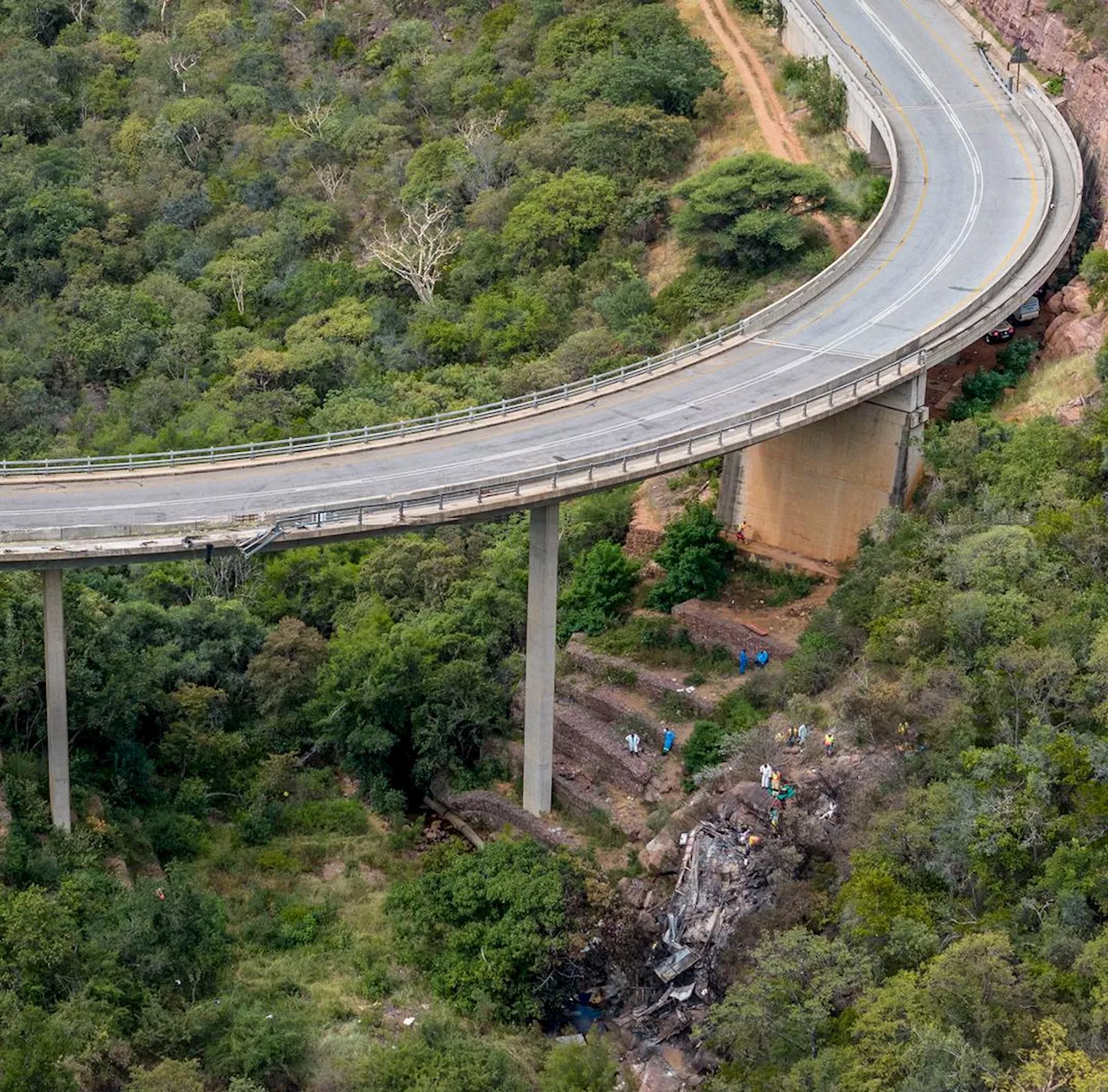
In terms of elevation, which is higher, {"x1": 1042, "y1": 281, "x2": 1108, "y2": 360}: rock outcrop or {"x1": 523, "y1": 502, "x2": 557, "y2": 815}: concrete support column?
{"x1": 1042, "y1": 281, "x2": 1108, "y2": 360}: rock outcrop

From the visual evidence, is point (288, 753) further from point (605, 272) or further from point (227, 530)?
point (605, 272)

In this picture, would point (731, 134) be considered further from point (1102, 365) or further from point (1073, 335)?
point (1102, 365)

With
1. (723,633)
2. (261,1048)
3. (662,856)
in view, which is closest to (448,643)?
(723,633)

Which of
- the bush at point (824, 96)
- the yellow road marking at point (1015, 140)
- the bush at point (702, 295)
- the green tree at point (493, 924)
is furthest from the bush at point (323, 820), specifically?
the bush at point (824, 96)

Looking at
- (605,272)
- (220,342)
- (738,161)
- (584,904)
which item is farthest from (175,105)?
(584,904)

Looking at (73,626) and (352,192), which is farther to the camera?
(352,192)

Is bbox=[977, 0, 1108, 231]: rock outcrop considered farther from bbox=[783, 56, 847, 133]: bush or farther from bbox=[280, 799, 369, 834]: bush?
bbox=[280, 799, 369, 834]: bush

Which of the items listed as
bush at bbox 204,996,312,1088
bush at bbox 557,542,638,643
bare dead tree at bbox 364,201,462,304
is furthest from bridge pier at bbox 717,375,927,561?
bush at bbox 204,996,312,1088
